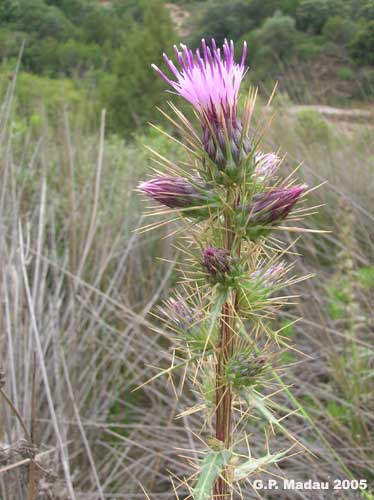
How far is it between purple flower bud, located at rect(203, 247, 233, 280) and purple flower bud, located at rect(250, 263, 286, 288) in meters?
0.10

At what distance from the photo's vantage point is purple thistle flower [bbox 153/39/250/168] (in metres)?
1.12

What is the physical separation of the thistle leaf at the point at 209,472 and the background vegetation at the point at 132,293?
284mm

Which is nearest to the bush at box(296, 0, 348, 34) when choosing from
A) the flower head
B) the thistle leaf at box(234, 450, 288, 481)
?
the flower head

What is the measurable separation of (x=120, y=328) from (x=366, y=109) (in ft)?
11.9

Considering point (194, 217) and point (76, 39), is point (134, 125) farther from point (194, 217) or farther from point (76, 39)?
point (194, 217)

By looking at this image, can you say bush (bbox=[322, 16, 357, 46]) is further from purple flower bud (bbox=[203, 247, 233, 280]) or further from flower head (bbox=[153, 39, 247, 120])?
purple flower bud (bbox=[203, 247, 233, 280])

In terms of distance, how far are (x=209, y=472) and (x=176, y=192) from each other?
514mm

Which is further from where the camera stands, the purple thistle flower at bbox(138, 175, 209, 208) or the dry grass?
the dry grass

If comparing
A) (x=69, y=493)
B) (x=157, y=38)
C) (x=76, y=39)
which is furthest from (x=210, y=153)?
(x=157, y=38)

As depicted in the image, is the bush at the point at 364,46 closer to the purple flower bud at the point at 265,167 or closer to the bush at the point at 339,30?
the bush at the point at 339,30

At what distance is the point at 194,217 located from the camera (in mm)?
1146

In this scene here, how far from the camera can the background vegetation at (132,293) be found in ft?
7.29

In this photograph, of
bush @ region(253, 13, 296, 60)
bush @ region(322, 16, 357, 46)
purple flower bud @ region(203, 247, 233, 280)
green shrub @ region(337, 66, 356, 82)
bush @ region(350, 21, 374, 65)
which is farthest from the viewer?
bush @ region(253, 13, 296, 60)

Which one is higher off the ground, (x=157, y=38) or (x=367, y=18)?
(x=157, y=38)
